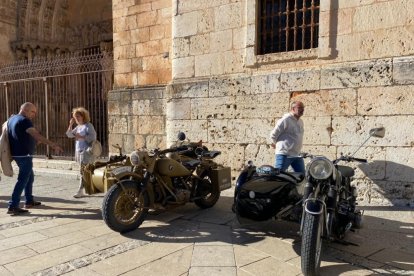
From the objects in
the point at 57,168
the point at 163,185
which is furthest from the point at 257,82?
the point at 57,168

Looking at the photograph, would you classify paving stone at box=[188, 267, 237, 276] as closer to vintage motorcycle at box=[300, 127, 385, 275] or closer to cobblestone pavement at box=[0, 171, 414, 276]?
cobblestone pavement at box=[0, 171, 414, 276]

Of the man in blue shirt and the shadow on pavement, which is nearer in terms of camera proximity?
the shadow on pavement

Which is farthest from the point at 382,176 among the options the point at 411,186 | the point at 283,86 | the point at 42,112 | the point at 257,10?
the point at 42,112

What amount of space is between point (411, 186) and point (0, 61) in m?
12.1

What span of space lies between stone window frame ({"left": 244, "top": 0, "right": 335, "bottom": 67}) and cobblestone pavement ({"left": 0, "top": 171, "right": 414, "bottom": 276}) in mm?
2573

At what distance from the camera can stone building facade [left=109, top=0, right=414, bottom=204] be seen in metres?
5.31

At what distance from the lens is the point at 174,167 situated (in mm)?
4629

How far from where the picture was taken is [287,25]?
249 inches

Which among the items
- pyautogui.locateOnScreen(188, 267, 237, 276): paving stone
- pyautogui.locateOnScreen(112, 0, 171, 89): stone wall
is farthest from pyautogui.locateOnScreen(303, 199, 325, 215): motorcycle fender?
pyautogui.locateOnScreen(112, 0, 171, 89): stone wall

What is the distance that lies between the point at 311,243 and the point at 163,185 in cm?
217

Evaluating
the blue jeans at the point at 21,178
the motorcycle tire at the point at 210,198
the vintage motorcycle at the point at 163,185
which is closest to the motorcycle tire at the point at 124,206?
the vintage motorcycle at the point at 163,185

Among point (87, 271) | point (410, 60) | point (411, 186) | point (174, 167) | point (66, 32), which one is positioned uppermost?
point (66, 32)

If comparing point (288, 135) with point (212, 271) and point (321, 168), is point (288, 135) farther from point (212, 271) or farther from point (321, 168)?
point (212, 271)

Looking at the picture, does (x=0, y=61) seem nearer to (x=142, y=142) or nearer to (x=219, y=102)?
(x=142, y=142)
